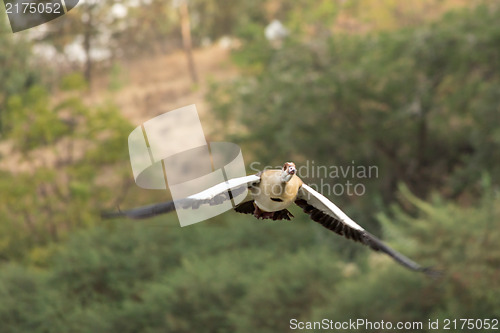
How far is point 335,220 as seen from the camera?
4.51 m

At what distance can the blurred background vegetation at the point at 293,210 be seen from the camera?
14312 mm

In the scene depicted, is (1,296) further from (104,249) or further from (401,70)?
(401,70)

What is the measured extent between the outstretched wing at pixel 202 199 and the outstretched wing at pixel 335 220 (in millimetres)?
355

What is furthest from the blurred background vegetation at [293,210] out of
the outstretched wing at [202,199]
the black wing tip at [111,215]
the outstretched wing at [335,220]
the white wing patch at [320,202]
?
the black wing tip at [111,215]

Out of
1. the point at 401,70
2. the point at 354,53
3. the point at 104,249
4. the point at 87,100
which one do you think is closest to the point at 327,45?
the point at 354,53

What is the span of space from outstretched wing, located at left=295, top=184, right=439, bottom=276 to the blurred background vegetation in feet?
26.7

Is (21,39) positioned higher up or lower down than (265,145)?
higher up

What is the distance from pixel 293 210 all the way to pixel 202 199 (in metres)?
15.8

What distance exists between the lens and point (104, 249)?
19.3m

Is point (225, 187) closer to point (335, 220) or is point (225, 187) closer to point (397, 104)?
point (335, 220)

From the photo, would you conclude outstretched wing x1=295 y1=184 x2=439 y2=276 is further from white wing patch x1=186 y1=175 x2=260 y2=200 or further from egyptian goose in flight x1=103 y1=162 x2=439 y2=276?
white wing patch x1=186 y1=175 x2=260 y2=200

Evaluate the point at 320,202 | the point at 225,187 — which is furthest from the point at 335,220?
the point at 225,187

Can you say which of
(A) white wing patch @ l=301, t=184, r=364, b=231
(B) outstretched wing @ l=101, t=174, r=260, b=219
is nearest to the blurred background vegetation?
(A) white wing patch @ l=301, t=184, r=364, b=231

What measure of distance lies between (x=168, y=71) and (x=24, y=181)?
20217mm
